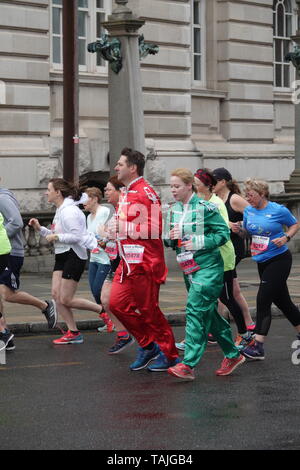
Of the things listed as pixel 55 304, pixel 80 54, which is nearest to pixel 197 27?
pixel 80 54

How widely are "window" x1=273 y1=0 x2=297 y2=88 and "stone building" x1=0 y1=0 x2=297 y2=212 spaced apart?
0.02 m

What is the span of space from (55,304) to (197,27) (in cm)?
1629

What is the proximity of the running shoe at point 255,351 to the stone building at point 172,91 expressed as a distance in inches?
436

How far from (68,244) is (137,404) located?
3.77m

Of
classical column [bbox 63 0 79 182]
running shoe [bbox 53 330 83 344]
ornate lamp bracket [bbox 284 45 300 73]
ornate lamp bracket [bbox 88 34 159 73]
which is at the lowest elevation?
running shoe [bbox 53 330 83 344]

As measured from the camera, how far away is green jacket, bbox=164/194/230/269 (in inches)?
409

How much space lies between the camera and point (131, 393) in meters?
9.68

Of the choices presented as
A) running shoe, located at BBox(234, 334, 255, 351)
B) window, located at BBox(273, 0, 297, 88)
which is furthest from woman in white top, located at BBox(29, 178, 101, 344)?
window, located at BBox(273, 0, 297, 88)

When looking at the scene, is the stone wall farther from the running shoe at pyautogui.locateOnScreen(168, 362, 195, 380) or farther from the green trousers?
the running shoe at pyautogui.locateOnScreen(168, 362, 195, 380)
